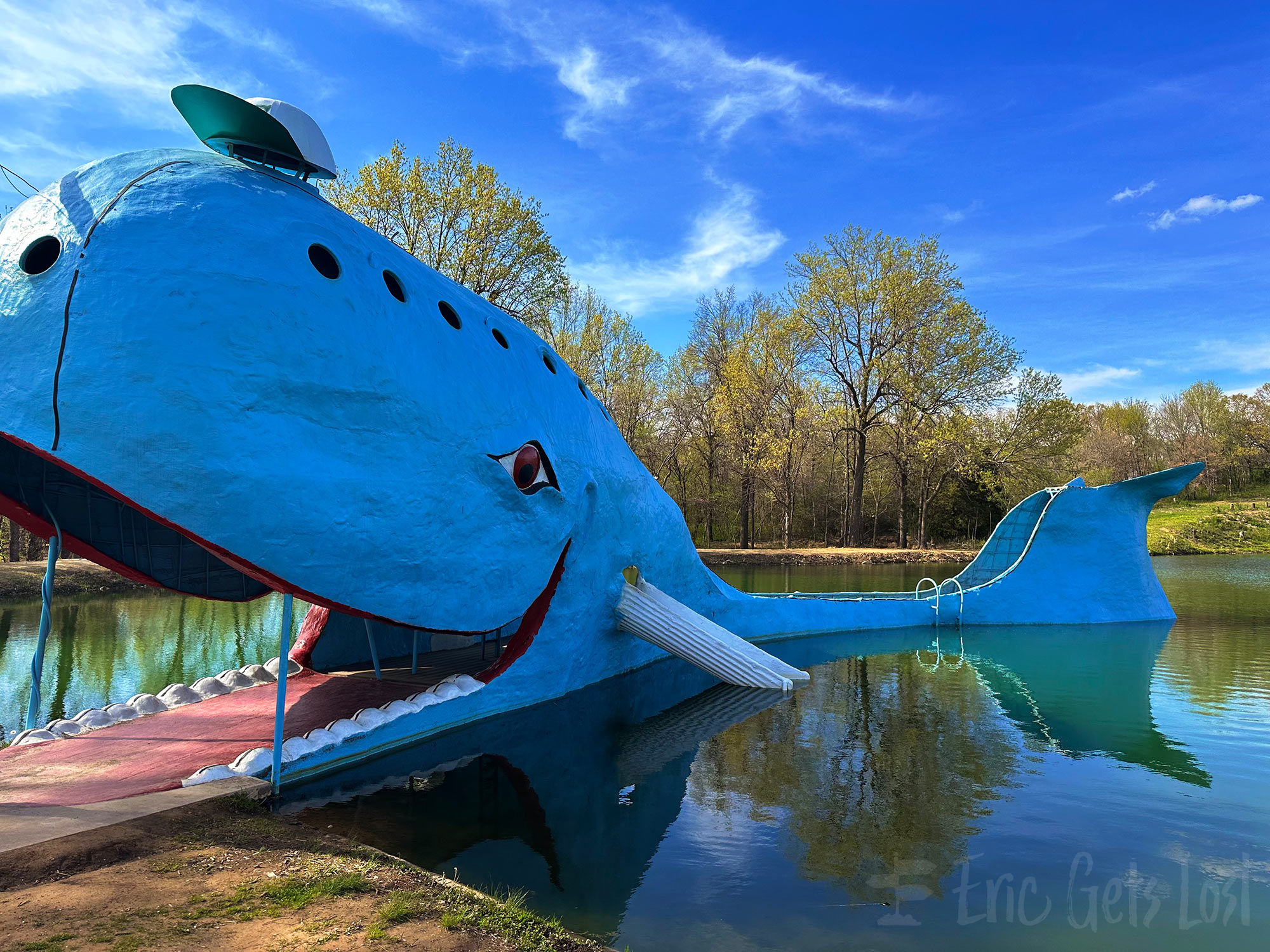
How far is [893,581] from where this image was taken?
28.0 m

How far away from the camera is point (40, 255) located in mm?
6320

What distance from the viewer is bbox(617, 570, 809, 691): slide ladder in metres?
11.1

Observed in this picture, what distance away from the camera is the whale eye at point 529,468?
8758 millimetres

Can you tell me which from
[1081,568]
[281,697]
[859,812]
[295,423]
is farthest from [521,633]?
[1081,568]

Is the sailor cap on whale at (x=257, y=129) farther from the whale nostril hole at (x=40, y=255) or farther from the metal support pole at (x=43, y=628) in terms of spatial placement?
the metal support pole at (x=43, y=628)

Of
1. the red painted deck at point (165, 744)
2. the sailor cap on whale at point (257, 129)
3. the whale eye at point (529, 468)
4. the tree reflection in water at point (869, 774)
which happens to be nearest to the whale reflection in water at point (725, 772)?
the tree reflection in water at point (869, 774)

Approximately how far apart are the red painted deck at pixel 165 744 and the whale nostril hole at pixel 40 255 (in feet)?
14.2

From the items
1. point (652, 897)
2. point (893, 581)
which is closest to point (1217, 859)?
point (652, 897)

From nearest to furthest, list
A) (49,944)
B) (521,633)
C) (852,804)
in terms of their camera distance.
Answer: (49,944)
(852,804)
(521,633)

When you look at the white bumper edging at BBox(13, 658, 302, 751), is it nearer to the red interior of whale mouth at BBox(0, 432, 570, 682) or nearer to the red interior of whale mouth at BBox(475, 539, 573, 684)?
the red interior of whale mouth at BBox(0, 432, 570, 682)

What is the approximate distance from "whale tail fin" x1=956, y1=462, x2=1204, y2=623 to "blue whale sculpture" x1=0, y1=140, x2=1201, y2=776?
12489 millimetres

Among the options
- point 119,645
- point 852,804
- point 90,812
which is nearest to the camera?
point 90,812

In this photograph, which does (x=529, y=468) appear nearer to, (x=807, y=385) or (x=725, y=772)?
(x=725, y=772)

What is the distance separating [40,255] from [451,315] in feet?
12.7
